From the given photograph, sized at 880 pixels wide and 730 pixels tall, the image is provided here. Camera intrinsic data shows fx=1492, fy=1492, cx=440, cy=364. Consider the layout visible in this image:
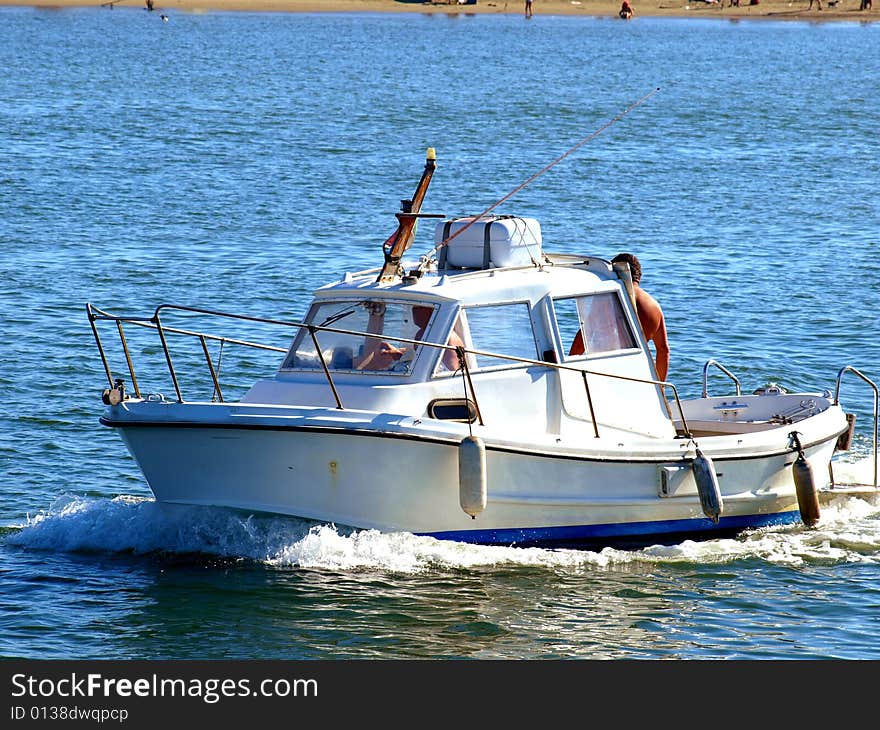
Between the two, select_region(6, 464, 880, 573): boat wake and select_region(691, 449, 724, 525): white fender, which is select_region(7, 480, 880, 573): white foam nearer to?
select_region(6, 464, 880, 573): boat wake

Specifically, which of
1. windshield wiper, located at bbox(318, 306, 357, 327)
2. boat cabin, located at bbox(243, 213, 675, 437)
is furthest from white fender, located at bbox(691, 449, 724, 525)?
windshield wiper, located at bbox(318, 306, 357, 327)

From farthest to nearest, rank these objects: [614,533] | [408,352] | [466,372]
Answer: [614,533], [408,352], [466,372]

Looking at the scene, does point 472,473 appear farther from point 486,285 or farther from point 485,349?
point 486,285

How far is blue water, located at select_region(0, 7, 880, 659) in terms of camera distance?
11.3 m

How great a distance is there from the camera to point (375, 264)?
24.4m

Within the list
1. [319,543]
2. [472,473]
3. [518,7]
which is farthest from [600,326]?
[518,7]

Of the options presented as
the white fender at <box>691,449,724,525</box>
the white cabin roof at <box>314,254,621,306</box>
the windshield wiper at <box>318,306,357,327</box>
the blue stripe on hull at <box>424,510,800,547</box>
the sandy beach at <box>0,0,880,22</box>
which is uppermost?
the sandy beach at <box>0,0,880,22</box>

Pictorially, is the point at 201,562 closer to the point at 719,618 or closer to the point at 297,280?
the point at 719,618

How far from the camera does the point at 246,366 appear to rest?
1877 cm

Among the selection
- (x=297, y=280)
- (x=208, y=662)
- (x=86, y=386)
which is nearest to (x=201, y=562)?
(x=208, y=662)

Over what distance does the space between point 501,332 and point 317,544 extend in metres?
2.38

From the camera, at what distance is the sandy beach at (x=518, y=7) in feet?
388

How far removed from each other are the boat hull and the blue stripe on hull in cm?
1

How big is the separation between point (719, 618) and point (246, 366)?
8760mm
